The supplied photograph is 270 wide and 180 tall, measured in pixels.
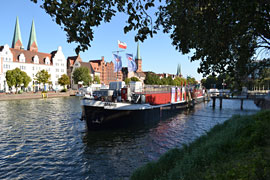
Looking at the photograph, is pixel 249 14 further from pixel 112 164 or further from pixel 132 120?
pixel 132 120

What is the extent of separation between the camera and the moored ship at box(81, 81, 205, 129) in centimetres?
2351

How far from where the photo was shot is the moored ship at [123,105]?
23.5m

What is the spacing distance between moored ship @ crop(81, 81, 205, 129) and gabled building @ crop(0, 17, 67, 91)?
6569 centimetres

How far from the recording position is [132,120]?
2588 cm

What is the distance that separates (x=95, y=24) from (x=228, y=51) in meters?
6.83

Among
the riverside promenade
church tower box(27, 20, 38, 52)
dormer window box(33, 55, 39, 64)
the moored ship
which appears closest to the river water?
the moored ship

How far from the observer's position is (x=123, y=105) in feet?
81.9

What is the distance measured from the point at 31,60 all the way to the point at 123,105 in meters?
84.3

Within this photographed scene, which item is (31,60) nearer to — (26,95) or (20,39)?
(20,39)

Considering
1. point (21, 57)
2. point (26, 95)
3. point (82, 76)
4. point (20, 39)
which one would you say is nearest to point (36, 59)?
point (21, 57)

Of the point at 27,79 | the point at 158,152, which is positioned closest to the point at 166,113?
the point at 158,152

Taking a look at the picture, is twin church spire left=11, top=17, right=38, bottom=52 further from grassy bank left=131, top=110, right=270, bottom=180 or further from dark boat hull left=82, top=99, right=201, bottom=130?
grassy bank left=131, top=110, right=270, bottom=180

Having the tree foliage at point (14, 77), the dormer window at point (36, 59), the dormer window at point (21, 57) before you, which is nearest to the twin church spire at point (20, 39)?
the dormer window at point (36, 59)

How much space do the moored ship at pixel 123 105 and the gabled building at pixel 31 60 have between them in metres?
65.7
